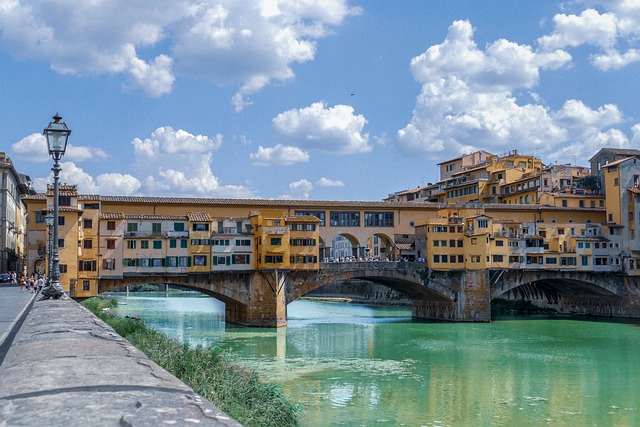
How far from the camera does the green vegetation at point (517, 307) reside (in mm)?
56906

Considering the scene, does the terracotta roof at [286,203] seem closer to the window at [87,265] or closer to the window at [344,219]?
the window at [344,219]

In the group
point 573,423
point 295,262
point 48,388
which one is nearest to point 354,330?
point 295,262

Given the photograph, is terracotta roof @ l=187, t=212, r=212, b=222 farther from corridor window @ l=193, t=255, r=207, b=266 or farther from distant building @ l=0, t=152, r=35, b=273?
distant building @ l=0, t=152, r=35, b=273

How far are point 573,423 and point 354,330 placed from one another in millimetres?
24180

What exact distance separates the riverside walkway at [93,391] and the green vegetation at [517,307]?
55.3m

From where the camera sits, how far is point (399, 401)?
20922mm

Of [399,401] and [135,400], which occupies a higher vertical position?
[135,400]

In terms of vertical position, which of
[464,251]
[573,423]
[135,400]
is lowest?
[573,423]

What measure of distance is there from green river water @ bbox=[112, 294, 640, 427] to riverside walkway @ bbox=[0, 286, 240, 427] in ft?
43.6

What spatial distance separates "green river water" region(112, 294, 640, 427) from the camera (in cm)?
1931

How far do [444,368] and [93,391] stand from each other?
25.2 metres

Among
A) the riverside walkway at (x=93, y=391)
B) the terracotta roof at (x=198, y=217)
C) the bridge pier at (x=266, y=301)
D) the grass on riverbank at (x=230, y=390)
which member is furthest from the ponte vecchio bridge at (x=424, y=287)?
the riverside walkway at (x=93, y=391)

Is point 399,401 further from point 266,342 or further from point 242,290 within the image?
point 242,290

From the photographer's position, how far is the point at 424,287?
1903 inches
